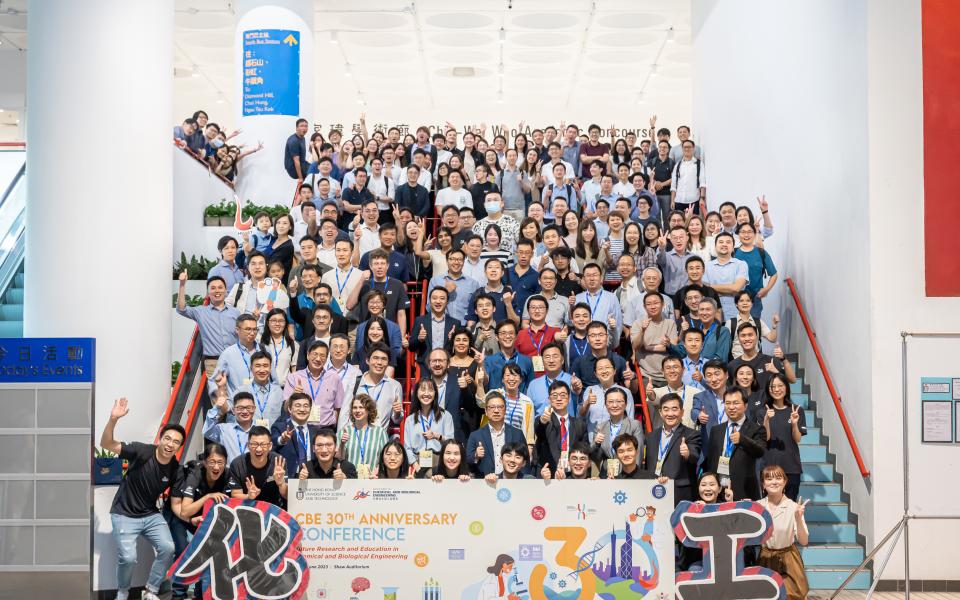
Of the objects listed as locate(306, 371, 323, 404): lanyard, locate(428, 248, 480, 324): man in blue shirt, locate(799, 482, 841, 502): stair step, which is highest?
locate(428, 248, 480, 324): man in blue shirt

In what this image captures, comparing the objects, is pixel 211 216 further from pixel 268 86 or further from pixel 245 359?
pixel 245 359

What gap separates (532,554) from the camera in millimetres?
8055

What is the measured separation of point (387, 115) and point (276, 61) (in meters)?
11.4

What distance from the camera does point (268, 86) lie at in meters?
17.1

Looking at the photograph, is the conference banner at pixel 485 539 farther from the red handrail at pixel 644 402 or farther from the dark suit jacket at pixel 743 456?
the red handrail at pixel 644 402

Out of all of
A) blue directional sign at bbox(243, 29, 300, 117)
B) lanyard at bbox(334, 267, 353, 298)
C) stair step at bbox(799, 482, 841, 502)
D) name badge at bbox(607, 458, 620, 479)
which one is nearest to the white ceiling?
blue directional sign at bbox(243, 29, 300, 117)

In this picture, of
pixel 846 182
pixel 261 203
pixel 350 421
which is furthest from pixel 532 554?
pixel 261 203

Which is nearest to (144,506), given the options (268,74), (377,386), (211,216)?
(377,386)

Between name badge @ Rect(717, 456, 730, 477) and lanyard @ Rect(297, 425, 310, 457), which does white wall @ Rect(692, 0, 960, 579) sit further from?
lanyard @ Rect(297, 425, 310, 457)

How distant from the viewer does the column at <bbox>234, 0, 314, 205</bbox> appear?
16906 millimetres

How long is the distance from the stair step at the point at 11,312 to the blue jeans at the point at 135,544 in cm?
495

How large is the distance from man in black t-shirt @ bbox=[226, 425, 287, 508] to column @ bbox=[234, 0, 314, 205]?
29.5 feet

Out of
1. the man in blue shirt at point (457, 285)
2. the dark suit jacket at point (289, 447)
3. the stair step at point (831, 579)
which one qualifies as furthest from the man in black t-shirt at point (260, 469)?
the stair step at point (831, 579)

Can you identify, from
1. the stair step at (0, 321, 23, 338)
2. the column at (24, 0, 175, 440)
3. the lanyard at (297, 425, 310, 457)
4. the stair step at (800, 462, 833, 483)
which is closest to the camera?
the lanyard at (297, 425, 310, 457)
